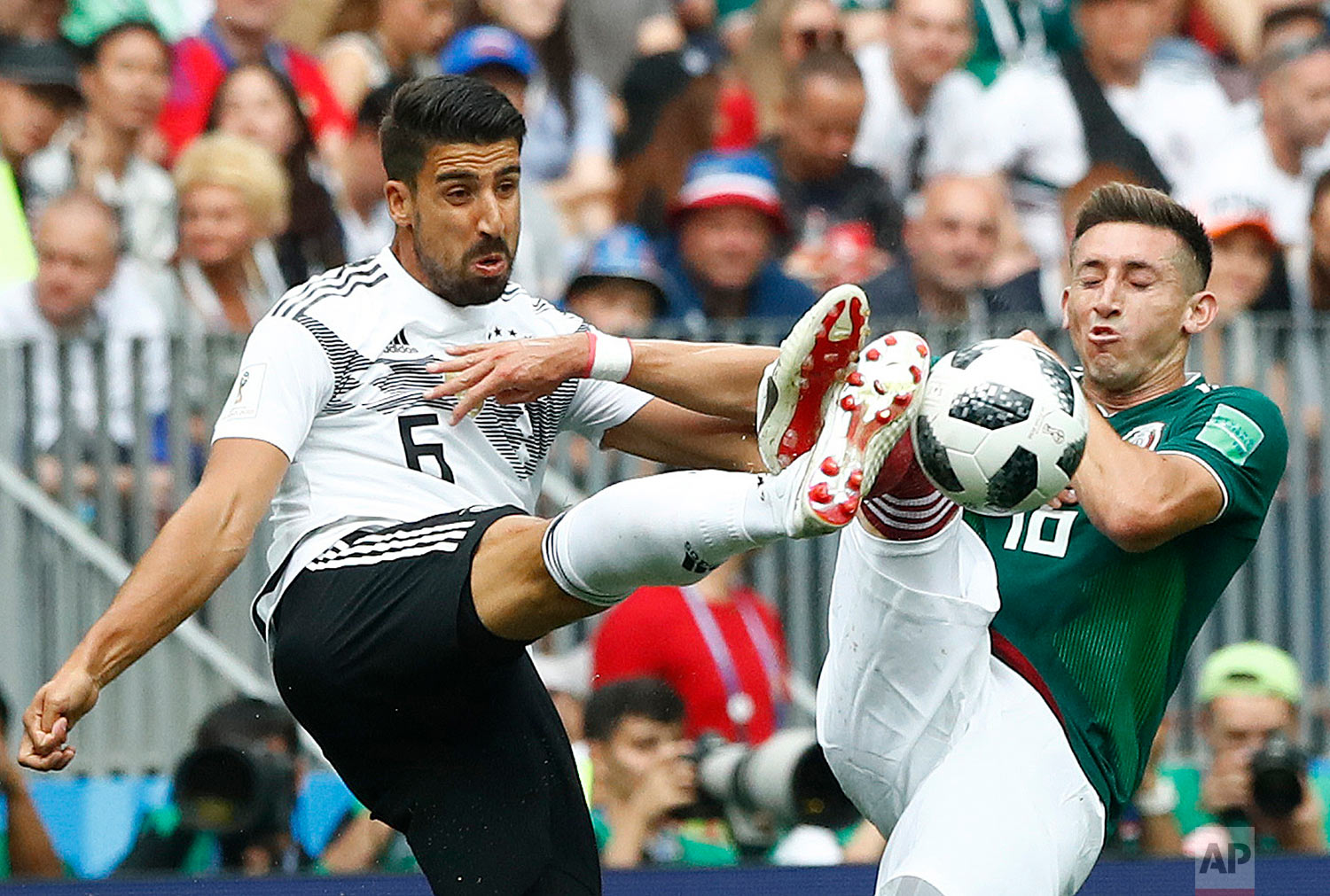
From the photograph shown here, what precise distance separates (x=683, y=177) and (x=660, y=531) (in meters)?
4.82

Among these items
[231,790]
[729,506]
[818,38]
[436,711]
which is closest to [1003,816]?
[729,506]

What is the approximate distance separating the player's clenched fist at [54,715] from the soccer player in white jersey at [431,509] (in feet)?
0.04

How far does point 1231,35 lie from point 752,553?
151 inches

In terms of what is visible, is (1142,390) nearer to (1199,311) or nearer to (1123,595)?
(1199,311)

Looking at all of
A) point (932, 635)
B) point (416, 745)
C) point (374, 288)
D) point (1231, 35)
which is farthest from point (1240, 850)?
point (1231, 35)

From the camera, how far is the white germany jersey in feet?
15.8

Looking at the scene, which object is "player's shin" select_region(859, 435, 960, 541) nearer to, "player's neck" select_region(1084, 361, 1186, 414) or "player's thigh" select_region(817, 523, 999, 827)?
"player's thigh" select_region(817, 523, 999, 827)

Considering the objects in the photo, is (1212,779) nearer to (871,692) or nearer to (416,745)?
(871,692)

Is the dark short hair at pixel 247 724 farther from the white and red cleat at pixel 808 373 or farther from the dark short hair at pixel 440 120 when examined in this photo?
the white and red cleat at pixel 808 373

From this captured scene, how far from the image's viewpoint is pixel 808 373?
171 inches

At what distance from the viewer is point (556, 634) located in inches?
294

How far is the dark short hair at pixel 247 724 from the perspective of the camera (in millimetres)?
6922

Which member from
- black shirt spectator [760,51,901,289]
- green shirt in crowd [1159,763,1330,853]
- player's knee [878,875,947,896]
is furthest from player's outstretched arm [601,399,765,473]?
black shirt spectator [760,51,901,289]

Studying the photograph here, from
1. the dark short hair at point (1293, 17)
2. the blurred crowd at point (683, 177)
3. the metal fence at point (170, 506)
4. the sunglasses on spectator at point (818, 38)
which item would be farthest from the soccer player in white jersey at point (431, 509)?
the dark short hair at point (1293, 17)
